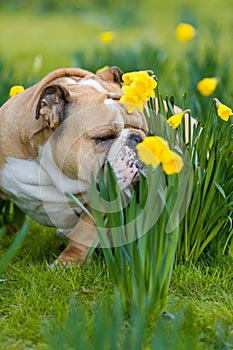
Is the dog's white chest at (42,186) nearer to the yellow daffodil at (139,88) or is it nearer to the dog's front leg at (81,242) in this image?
the dog's front leg at (81,242)

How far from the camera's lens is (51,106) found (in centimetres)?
241

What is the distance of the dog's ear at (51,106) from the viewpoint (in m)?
2.41

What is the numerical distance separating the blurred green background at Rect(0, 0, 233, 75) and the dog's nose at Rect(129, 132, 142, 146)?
3.28 meters

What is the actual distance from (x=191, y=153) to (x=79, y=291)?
1.97 feet

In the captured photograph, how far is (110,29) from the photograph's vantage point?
8.16 meters

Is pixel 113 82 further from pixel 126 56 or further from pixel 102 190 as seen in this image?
pixel 126 56

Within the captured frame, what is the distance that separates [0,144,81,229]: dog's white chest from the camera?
98.0 inches

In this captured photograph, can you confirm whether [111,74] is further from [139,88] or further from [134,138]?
[139,88]

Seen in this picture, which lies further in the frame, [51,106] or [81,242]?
[81,242]

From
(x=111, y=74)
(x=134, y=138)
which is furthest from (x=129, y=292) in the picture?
(x=111, y=74)

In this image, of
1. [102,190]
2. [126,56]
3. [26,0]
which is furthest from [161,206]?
[26,0]

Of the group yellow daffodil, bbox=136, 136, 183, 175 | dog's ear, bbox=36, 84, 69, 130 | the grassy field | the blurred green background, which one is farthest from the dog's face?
the blurred green background

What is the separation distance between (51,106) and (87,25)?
255 inches

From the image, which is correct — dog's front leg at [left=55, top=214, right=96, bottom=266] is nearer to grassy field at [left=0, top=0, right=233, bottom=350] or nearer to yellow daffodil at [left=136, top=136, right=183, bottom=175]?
grassy field at [left=0, top=0, right=233, bottom=350]
